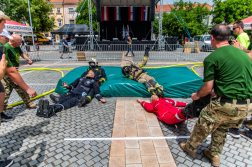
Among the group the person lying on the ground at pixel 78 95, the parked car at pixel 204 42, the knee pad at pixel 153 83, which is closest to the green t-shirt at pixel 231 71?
the knee pad at pixel 153 83

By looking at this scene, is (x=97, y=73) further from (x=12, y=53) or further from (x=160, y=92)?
(x=12, y=53)

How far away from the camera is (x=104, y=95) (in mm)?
5652

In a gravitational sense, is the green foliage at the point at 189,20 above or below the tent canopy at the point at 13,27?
above

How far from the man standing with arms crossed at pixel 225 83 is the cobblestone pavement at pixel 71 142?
0.85 m

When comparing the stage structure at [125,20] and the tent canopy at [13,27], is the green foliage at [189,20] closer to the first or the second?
the stage structure at [125,20]

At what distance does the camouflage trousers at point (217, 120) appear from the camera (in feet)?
7.55

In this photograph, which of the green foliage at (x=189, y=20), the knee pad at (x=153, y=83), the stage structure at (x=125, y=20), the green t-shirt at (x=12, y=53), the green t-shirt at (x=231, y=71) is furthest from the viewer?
the green foliage at (x=189, y=20)

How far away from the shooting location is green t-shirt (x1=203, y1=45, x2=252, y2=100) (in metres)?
2.23

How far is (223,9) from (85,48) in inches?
1073

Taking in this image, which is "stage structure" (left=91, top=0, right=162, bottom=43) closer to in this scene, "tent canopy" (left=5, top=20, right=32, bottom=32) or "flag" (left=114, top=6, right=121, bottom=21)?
"flag" (left=114, top=6, right=121, bottom=21)

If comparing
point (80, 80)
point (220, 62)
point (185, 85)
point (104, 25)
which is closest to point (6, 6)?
point (104, 25)

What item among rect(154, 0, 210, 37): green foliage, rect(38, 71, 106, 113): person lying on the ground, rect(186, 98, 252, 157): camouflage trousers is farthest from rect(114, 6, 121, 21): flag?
rect(186, 98, 252, 157): camouflage trousers

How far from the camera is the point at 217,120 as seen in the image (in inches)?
94.3

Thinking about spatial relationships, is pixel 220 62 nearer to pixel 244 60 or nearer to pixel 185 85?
pixel 244 60
